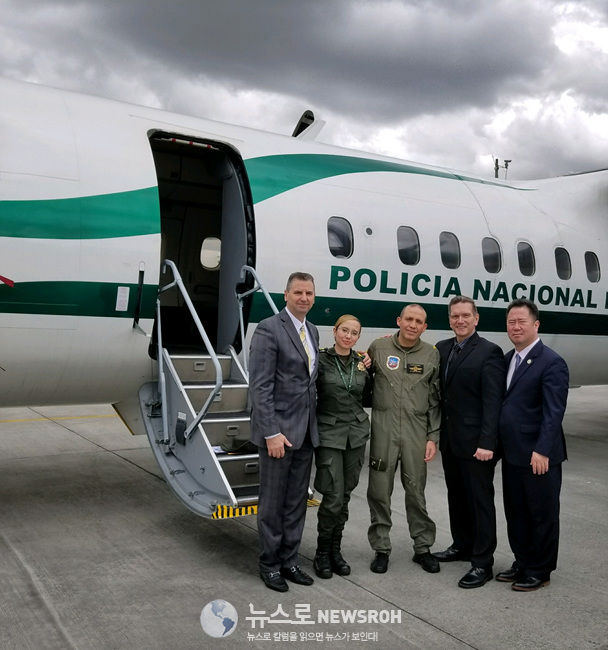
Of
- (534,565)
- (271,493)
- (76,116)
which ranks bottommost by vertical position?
(534,565)

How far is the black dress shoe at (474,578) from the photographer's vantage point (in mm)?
4805

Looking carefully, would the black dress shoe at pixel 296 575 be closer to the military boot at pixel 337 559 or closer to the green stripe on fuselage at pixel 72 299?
the military boot at pixel 337 559

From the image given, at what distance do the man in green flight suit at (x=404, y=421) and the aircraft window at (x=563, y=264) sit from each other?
4.97 m

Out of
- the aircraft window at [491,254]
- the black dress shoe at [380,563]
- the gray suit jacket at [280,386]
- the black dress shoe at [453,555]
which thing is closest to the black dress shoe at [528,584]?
the black dress shoe at [453,555]

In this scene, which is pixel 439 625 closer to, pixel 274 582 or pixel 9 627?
pixel 274 582

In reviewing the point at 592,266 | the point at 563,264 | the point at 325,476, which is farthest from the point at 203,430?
the point at 592,266

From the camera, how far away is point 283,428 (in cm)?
461

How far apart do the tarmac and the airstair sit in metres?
0.47

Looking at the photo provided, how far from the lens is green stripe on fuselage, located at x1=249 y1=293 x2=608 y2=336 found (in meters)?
7.14

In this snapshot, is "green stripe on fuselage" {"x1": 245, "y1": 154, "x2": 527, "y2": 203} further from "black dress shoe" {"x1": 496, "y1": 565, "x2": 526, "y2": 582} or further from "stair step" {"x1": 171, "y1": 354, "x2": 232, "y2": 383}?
"black dress shoe" {"x1": 496, "y1": 565, "x2": 526, "y2": 582}

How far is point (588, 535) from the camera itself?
616 centimetres

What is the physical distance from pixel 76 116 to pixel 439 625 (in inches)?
191

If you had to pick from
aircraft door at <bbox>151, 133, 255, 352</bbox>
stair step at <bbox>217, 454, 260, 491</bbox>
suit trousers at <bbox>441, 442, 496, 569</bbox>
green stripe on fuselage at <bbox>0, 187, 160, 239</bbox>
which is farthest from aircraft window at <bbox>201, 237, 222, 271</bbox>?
suit trousers at <bbox>441, 442, 496, 569</bbox>

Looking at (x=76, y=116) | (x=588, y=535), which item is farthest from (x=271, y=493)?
(x=76, y=116)
